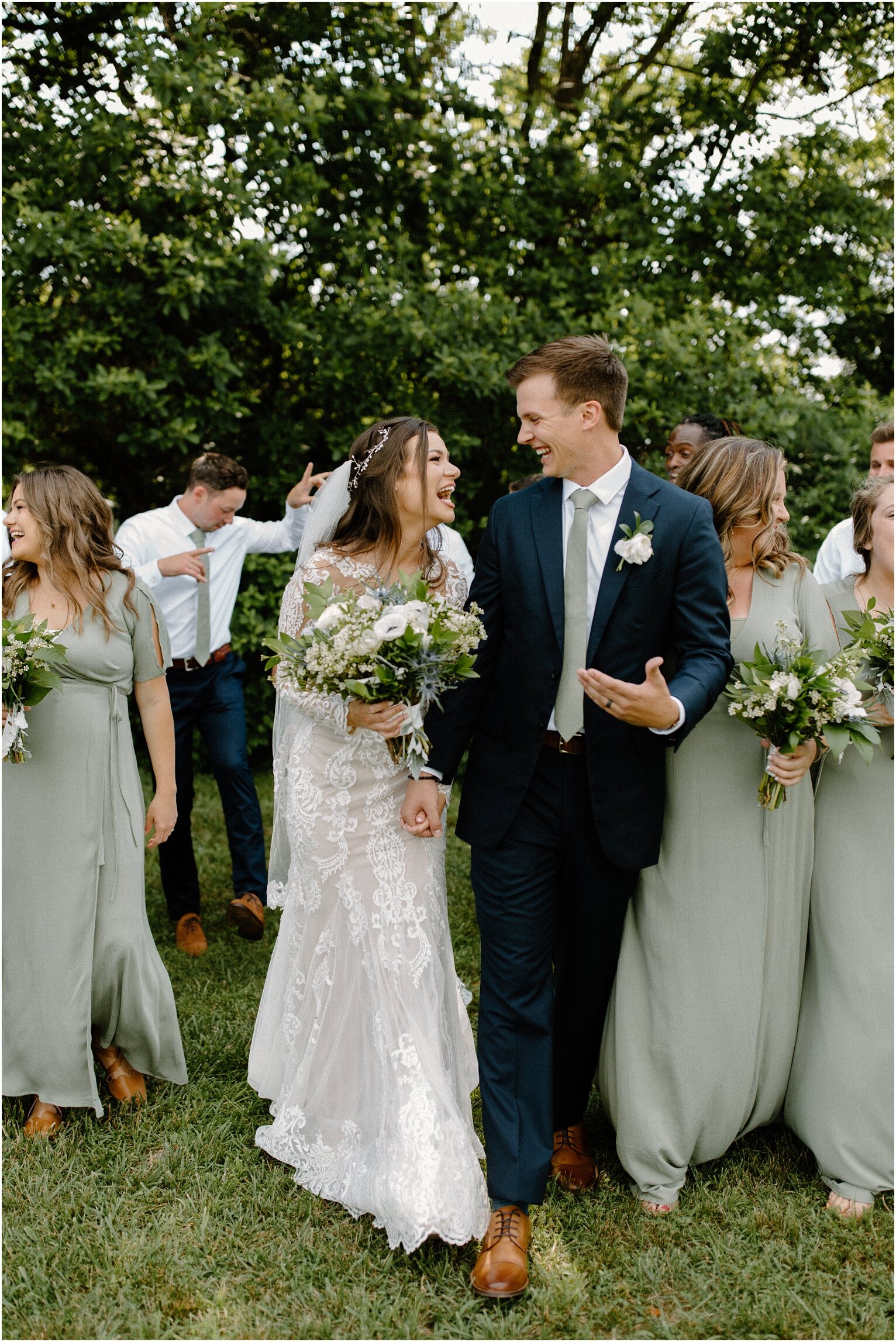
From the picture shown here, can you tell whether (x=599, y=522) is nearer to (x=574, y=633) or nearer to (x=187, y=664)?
(x=574, y=633)

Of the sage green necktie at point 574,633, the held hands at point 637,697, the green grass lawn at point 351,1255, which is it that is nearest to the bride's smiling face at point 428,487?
the sage green necktie at point 574,633

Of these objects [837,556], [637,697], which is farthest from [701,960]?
[837,556]

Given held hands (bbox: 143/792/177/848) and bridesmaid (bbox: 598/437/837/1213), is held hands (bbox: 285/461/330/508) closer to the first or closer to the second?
held hands (bbox: 143/792/177/848)

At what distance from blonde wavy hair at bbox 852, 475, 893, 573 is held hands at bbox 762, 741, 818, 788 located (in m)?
0.83

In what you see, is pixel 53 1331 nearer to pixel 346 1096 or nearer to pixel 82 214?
pixel 346 1096

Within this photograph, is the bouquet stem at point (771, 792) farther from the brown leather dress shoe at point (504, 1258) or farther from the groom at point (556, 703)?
the brown leather dress shoe at point (504, 1258)

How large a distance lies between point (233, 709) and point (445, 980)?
3.24 meters

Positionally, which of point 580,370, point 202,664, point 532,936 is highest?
point 580,370

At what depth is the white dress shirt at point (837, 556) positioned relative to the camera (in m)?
4.93

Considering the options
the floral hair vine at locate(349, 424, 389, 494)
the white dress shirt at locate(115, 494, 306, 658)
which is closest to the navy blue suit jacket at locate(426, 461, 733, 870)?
the floral hair vine at locate(349, 424, 389, 494)

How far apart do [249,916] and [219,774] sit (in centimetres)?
95

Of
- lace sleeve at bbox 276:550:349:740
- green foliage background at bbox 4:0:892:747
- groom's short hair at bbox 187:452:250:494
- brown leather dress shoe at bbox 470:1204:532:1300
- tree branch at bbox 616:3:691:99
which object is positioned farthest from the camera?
tree branch at bbox 616:3:691:99

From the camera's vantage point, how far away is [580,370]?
324 centimetres

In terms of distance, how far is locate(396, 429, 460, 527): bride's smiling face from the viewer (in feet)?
11.9
